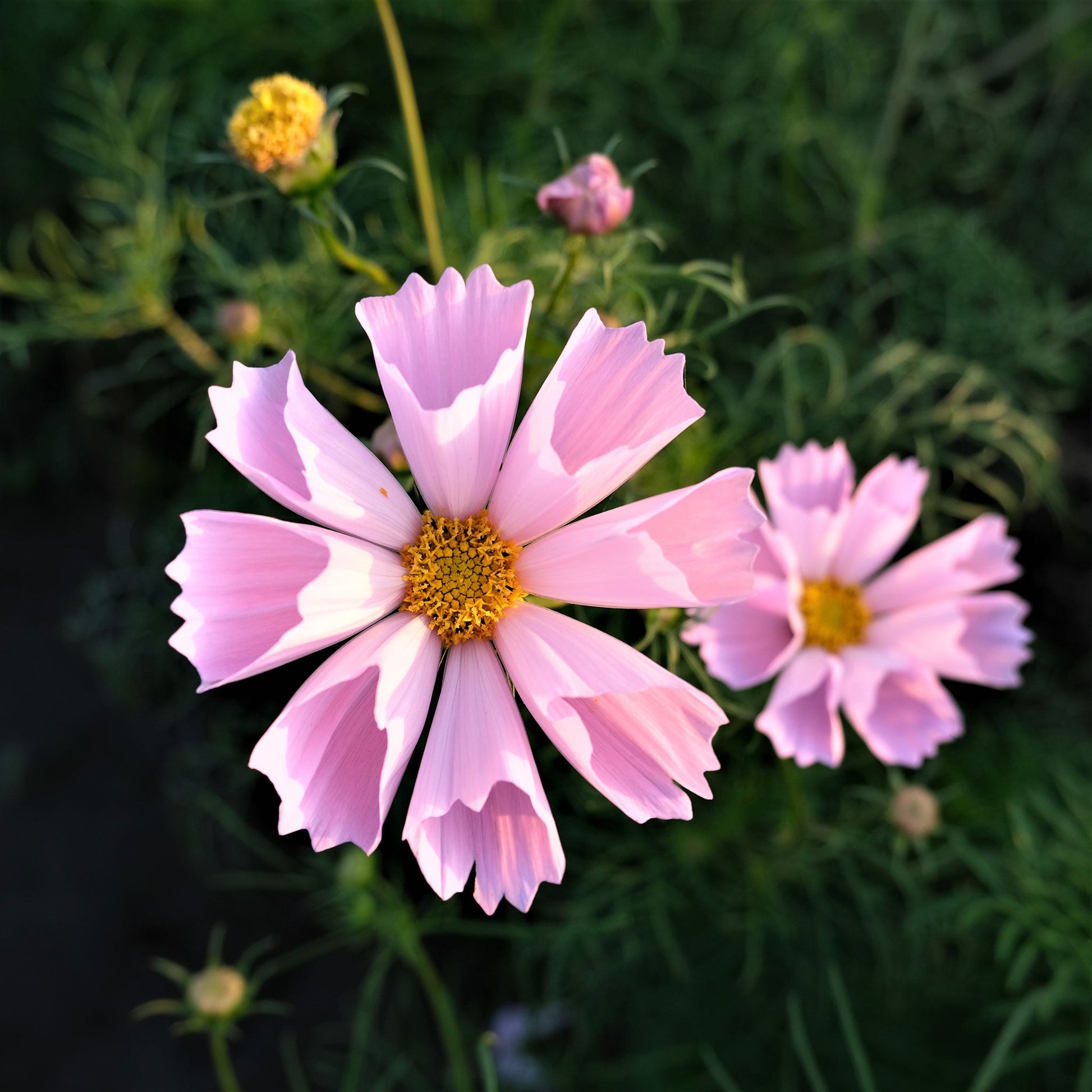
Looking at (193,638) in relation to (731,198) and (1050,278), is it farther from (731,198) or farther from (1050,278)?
(1050,278)

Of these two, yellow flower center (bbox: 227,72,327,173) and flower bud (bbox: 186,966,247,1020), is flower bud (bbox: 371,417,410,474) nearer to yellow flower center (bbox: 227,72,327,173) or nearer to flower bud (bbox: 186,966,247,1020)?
yellow flower center (bbox: 227,72,327,173)

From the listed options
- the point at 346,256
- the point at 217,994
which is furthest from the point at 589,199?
the point at 217,994

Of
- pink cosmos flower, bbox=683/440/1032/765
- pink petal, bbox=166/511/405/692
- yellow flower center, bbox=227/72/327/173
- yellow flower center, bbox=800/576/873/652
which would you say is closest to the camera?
pink petal, bbox=166/511/405/692

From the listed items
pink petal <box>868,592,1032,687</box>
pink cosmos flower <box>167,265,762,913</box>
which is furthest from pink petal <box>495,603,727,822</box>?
pink petal <box>868,592,1032,687</box>

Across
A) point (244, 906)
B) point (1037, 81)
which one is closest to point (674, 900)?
point (244, 906)

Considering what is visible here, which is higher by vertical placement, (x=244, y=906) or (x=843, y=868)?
(x=244, y=906)

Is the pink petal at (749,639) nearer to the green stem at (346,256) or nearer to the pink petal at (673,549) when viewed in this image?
the pink petal at (673,549)
